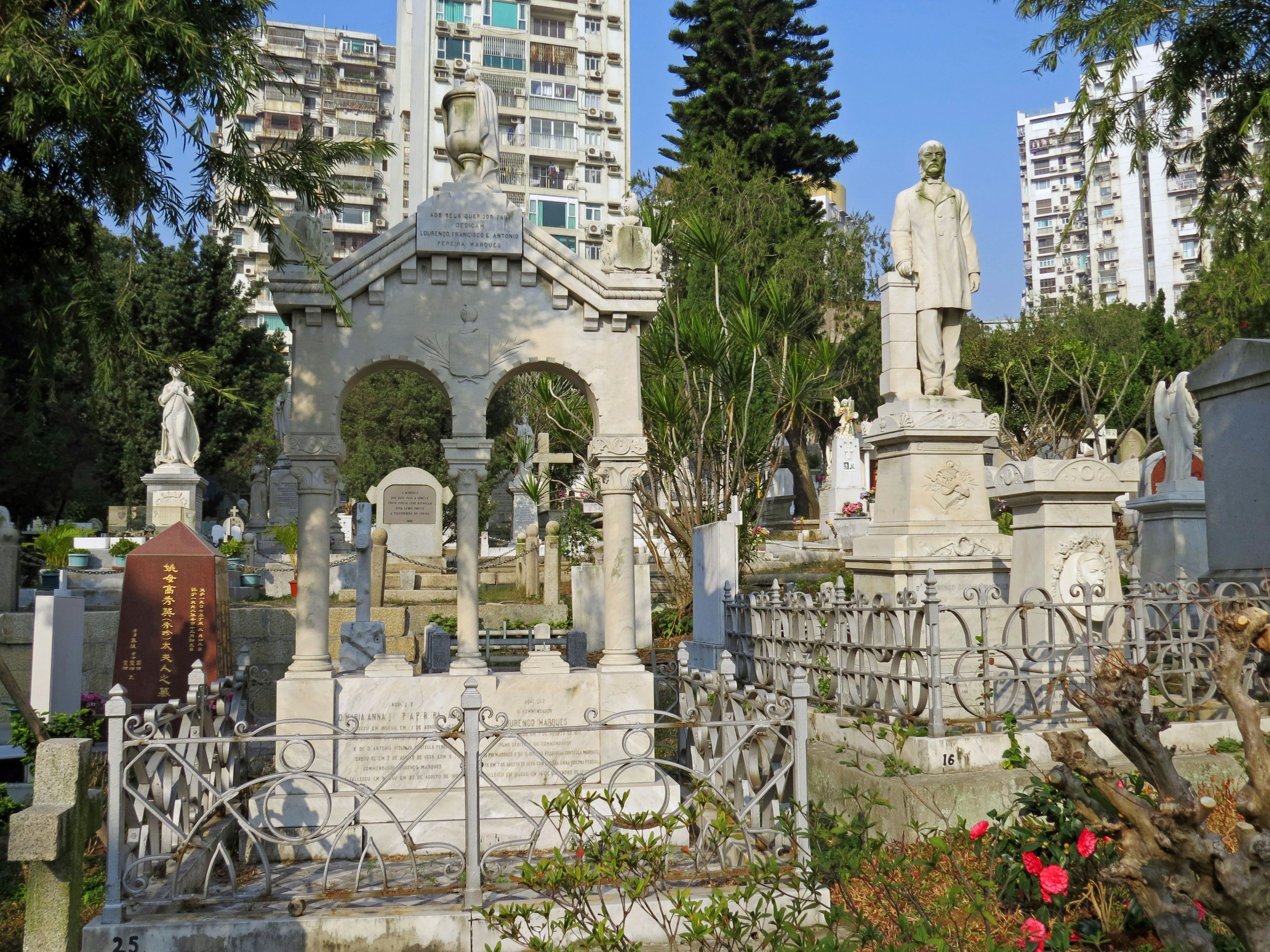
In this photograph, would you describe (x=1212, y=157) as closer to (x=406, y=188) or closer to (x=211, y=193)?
(x=211, y=193)

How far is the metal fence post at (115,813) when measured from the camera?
4.83 m

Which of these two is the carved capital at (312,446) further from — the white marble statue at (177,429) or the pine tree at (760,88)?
the pine tree at (760,88)

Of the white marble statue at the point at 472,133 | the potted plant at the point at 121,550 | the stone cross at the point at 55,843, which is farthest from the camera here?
the potted plant at the point at 121,550

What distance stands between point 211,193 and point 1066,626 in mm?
6876

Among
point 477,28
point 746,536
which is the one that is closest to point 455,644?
point 746,536

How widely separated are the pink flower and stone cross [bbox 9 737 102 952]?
353 cm

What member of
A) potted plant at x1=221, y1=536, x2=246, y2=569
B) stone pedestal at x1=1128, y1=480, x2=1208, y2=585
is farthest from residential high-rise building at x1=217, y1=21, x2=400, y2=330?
stone pedestal at x1=1128, y1=480, x2=1208, y2=585

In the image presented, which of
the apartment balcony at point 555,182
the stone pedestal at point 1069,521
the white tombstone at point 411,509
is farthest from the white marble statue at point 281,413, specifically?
the apartment balcony at point 555,182

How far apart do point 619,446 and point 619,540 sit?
2.46 feet

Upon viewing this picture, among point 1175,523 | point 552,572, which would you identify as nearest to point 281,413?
point 552,572

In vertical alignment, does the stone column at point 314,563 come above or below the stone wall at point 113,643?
above

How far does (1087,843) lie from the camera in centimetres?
393

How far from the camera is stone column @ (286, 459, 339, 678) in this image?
752 centimetres

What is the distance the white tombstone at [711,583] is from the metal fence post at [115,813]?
6642mm
